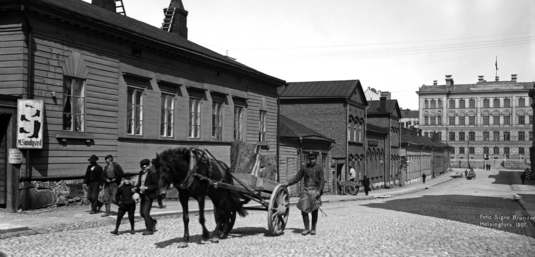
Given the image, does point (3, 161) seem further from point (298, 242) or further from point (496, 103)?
point (496, 103)

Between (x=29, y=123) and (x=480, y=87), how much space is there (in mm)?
114046

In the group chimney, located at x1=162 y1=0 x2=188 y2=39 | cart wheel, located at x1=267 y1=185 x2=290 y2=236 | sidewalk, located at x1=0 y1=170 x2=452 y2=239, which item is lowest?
sidewalk, located at x1=0 y1=170 x2=452 y2=239

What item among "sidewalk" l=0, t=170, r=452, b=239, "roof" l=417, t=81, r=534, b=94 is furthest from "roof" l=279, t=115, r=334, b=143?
"roof" l=417, t=81, r=534, b=94

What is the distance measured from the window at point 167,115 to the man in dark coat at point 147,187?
10.5 meters

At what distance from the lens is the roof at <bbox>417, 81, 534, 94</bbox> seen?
4432 inches

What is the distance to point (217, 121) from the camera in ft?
86.3

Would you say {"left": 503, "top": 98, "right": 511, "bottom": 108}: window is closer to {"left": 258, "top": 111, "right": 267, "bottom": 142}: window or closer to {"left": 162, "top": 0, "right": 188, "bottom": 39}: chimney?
{"left": 258, "top": 111, "right": 267, "bottom": 142}: window

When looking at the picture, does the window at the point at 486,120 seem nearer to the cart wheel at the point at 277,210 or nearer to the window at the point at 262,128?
the window at the point at 262,128

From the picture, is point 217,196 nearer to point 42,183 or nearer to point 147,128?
point 42,183

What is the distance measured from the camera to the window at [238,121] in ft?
91.6

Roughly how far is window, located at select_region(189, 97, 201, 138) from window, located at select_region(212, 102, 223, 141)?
1.27 m

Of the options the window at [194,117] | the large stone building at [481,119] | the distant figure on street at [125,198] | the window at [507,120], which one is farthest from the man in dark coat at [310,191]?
the window at [507,120]

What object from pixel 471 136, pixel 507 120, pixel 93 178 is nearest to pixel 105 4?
pixel 93 178

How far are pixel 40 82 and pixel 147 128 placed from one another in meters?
5.57
